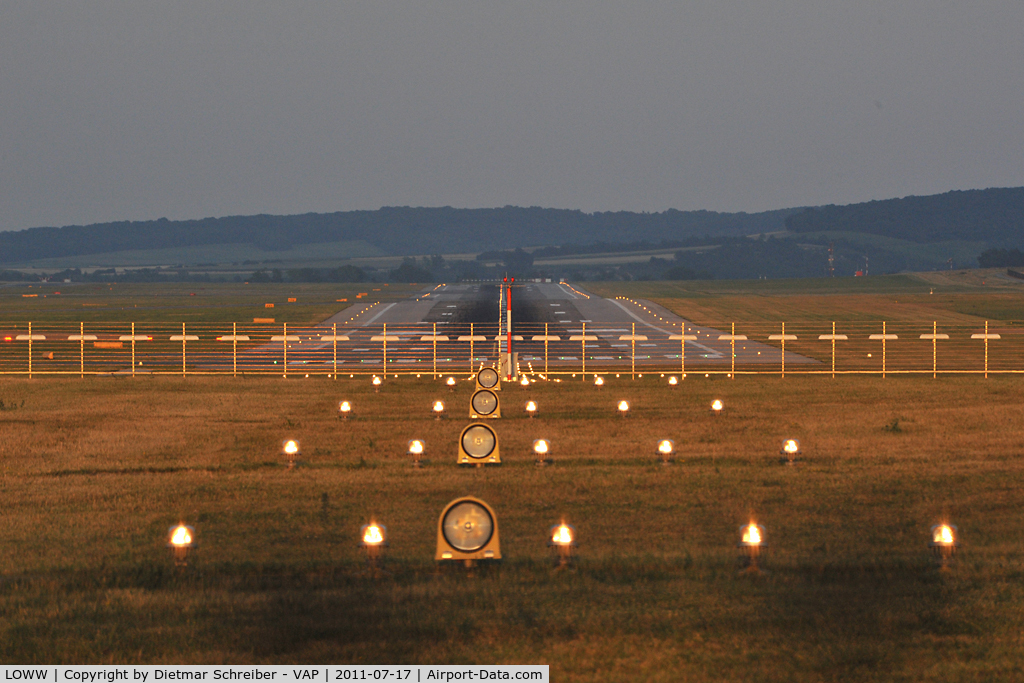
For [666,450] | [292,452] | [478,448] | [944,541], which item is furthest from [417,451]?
[944,541]

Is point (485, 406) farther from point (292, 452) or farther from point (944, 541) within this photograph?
point (944, 541)

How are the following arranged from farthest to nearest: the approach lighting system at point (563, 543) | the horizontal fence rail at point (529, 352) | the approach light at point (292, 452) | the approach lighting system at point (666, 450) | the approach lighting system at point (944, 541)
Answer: the horizontal fence rail at point (529, 352) → the approach lighting system at point (666, 450) → the approach light at point (292, 452) → the approach lighting system at point (944, 541) → the approach lighting system at point (563, 543)

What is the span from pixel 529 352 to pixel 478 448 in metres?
31.4

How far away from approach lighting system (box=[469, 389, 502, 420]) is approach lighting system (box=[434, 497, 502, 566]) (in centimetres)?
1324

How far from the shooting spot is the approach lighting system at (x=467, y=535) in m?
11.4

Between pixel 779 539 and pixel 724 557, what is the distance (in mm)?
1513

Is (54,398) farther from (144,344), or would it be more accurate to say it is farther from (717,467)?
(144,344)

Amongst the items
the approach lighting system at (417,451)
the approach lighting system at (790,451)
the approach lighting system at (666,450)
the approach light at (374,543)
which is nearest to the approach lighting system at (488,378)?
the approach lighting system at (417,451)

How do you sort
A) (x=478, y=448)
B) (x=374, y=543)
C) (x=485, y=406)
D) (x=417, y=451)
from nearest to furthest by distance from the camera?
1. (x=374, y=543)
2. (x=478, y=448)
3. (x=417, y=451)
4. (x=485, y=406)

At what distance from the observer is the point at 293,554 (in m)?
12.5

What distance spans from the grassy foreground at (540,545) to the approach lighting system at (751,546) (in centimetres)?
20

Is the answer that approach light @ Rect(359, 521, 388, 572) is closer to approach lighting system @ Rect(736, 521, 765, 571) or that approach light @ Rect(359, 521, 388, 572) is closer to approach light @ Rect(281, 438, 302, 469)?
approach lighting system @ Rect(736, 521, 765, 571)

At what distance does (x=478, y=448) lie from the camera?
18.8 m

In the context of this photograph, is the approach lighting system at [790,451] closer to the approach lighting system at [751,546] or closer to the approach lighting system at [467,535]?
the approach lighting system at [751,546]
